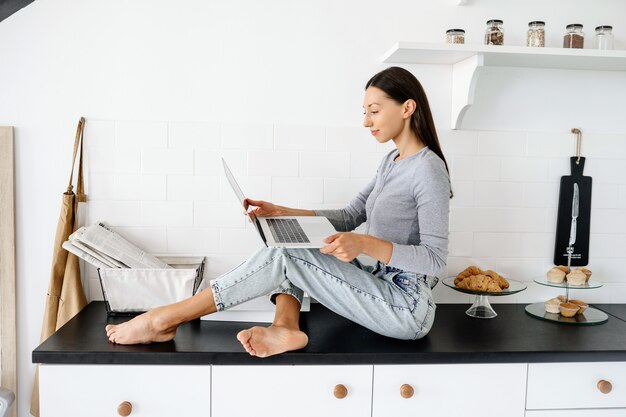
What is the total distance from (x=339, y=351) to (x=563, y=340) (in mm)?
707

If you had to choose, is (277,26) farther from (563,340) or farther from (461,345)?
(563,340)

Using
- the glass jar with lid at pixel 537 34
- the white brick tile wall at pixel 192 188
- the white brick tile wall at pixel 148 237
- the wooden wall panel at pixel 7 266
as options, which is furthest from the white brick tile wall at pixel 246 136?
the glass jar with lid at pixel 537 34

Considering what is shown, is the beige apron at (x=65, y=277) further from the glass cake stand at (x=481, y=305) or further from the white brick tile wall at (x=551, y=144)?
the white brick tile wall at (x=551, y=144)

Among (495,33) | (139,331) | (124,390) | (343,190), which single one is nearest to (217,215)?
(343,190)

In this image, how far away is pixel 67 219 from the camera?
6.41 feet

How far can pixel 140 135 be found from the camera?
203 centimetres

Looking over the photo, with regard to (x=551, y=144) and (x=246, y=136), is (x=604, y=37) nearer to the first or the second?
(x=551, y=144)

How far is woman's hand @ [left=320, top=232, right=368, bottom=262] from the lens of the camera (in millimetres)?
1554

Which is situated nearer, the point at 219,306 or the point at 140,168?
the point at 219,306

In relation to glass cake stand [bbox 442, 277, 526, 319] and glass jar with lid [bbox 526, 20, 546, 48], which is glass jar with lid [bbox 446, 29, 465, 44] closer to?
glass jar with lid [bbox 526, 20, 546, 48]

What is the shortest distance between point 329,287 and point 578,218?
1.12 m

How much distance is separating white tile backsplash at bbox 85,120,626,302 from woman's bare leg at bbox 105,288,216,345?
1.49 ft

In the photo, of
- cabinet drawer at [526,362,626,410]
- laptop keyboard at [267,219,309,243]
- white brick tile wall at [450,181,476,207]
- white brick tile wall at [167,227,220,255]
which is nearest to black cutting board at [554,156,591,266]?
white brick tile wall at [450,181,476,207]

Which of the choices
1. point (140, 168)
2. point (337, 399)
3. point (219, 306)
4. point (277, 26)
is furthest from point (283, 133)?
point (337, 399)
